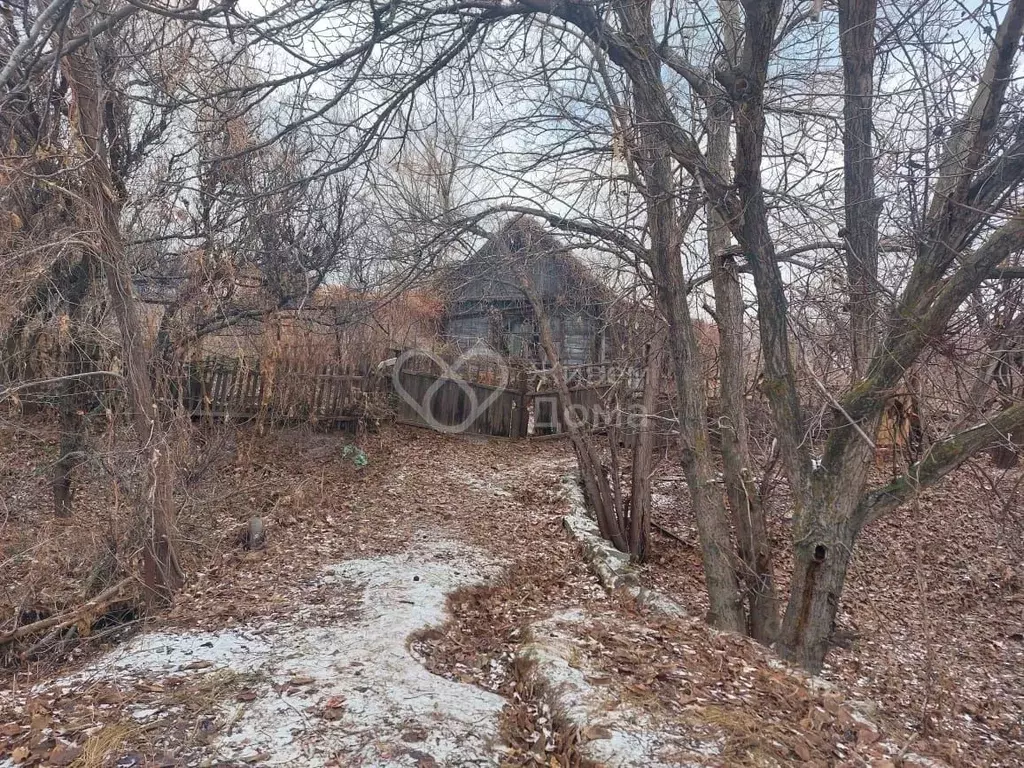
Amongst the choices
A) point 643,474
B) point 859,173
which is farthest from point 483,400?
point 859,173

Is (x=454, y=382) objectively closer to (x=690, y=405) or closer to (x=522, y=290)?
(x=522, y=290)

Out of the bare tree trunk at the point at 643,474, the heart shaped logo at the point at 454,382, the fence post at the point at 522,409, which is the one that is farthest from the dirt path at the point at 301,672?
the fence post at the point at 522,409

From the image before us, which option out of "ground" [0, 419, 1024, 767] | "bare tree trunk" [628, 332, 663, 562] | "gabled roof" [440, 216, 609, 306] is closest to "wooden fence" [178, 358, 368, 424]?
"ground" [0, 419, 1024, 767]

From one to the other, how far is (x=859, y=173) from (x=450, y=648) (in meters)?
4.62

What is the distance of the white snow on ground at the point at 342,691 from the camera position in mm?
2836

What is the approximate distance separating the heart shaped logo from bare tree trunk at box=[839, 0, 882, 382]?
872 centimetres

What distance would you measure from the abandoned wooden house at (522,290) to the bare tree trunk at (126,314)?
10.0 ft

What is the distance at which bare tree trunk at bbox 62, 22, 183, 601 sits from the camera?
14.3 feet

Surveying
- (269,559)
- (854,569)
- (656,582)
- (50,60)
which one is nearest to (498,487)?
(656,582)

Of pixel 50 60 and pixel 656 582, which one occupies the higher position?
pixel 50 60

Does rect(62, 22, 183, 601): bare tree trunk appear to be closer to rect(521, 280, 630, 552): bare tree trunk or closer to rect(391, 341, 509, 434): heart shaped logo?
rect(521, 280, 630, 552): bare tree trunk

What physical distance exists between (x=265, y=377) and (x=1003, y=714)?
9.39 metres

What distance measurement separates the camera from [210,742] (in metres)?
2.85

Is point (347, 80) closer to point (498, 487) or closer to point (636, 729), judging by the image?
point (636, 729)
